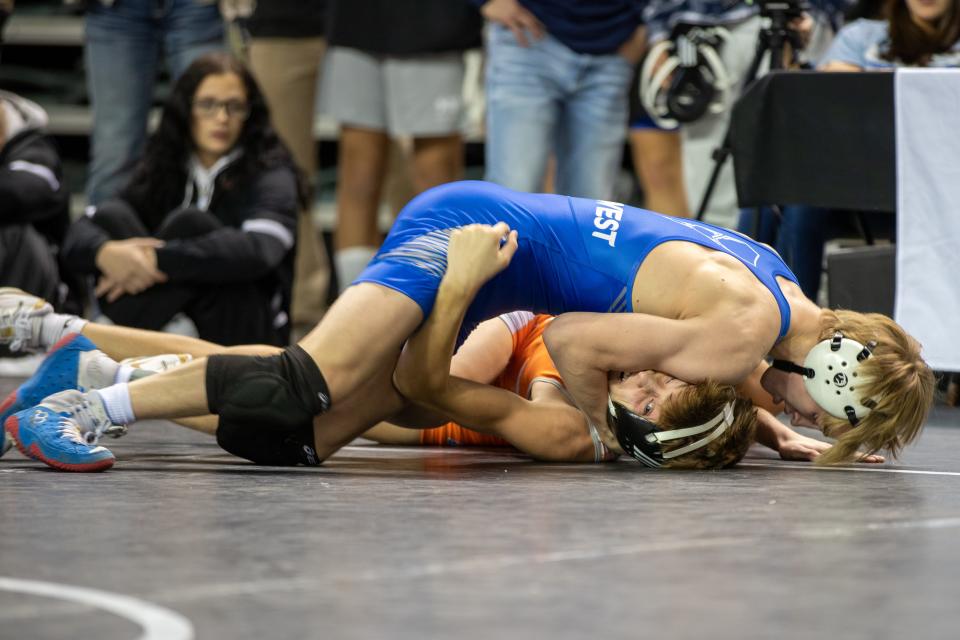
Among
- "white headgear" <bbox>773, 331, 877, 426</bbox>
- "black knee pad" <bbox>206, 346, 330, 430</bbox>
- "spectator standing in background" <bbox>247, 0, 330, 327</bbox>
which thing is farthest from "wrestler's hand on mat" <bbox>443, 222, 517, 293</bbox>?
"spectator standing in background" <bbox>247, 0, 330, 327</bbox>

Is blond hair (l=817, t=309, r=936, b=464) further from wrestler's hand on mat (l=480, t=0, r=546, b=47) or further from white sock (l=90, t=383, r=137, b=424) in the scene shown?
wrestler's hand on mat (l=480, t=0, r=546, b=47)

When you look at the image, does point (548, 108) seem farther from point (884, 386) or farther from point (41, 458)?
point (41, 458)

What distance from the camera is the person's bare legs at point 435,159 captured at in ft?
18.2

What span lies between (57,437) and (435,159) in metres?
2.87

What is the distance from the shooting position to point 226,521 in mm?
2314

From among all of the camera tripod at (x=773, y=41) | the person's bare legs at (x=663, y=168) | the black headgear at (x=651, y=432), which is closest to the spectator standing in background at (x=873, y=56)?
the camera tripod at (x=773, y=41)

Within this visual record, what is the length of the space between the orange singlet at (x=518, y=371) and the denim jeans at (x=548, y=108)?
1233mm

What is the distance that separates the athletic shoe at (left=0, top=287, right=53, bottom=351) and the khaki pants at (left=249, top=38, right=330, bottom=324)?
2.22 meters

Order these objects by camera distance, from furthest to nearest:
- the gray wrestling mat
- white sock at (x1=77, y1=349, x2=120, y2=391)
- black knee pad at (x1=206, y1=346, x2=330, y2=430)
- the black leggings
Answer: the black leggings < white sock at (x1=77, y1=349, x2=120, y2=391) < black knee pad at (x1=206, y1=346, x2=330, y2=430) < the gray wrestling mat

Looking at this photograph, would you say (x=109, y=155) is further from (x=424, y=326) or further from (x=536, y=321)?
(x=424, y=326)

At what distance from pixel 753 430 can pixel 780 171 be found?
4.69 feet

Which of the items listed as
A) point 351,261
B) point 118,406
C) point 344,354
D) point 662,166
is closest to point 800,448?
point 344,354

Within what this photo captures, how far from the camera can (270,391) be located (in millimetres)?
2998

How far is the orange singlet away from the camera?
3.57 m
